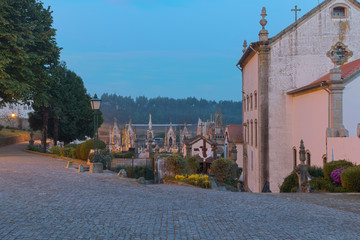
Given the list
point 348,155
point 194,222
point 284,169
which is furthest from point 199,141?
point 194,222

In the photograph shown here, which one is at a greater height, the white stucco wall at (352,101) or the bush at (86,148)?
the white stucco wall at (352,101)

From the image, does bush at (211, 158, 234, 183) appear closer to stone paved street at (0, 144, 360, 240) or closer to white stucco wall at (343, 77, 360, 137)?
white stucco wall at (343, 77, 360, 137)

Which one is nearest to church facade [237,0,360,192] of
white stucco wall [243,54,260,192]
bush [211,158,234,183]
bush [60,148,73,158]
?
white stucco wall [243,54,260,192]

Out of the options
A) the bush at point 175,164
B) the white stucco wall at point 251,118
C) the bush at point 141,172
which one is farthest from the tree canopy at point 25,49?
the white stucco wall at point 251,118

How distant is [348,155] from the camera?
1680 centimetres

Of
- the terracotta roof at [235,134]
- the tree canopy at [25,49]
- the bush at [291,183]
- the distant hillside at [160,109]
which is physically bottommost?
the bush at [291,183]

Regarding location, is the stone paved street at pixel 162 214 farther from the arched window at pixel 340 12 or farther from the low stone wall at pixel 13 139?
the low stone wall at pixel 13 139

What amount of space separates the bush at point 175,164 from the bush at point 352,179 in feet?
24.7

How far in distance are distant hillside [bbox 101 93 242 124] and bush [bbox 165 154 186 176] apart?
488 ft

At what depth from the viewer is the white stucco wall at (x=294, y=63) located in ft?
79.6

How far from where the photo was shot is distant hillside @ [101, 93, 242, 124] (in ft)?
576

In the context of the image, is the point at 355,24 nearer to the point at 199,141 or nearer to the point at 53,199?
the point at 53,199

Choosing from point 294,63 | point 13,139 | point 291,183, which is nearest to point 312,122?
point 294,63

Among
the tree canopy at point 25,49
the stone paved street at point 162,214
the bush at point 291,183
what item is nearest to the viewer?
the stone paved street at point 162,214
